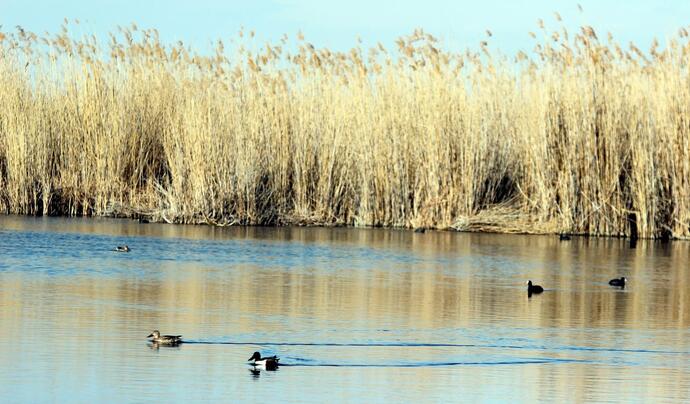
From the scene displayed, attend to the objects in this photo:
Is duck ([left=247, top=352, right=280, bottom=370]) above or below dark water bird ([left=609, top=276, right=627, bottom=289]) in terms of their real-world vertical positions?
below

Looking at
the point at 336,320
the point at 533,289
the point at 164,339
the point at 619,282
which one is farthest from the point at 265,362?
the point at 619,282

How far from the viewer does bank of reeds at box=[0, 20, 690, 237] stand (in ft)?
66.1

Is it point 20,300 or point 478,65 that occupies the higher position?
point 478,65

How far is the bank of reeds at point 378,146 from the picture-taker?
2016cm

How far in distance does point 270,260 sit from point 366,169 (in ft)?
19.1

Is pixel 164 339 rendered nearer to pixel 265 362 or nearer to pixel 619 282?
pixel 265 362

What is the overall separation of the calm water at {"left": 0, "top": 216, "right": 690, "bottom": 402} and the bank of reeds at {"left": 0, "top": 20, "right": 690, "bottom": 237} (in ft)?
8.51

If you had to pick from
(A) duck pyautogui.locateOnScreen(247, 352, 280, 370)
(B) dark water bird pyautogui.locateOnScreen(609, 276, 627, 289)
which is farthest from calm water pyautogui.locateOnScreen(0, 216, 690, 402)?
(B) dark water bird pyautogui.locateOnScreen(609, 276, 627, 289)

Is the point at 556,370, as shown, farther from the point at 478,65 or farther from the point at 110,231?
the point at 478,65

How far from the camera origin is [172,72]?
24000 mm

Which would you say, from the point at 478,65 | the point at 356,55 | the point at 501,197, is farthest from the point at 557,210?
the point at 356,55

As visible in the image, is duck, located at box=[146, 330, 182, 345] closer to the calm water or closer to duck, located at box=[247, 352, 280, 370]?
the calm water

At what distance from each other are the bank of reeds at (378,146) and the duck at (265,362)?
12.6m

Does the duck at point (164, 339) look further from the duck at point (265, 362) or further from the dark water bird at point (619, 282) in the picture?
the dark water bird at point (619, 282)
